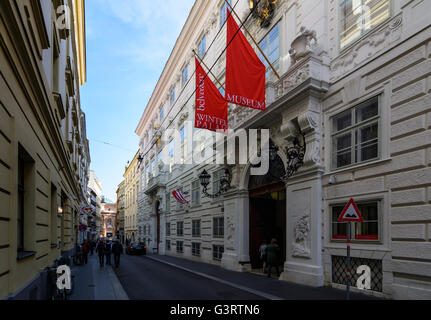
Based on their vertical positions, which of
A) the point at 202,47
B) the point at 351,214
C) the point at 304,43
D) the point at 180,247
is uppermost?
the point at 202,47

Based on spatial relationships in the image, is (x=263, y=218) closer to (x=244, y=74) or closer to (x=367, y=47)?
(x=244, y=74)

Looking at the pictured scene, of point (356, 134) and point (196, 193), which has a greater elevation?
point (356, 134)

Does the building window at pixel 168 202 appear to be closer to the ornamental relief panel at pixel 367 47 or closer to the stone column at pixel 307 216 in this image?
the stone column at pixel 307 216

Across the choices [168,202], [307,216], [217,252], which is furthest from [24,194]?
[168,202]

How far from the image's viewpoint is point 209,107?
15.3 m

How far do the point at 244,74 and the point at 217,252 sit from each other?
11.6 meters

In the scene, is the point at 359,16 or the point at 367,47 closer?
the point at 367,47

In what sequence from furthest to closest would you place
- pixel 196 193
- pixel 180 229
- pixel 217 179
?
pixel 180 229 < pixel 196 193 < pixel 217 179

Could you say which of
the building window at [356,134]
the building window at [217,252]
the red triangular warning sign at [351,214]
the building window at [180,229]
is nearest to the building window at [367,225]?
the building window at [356,134]

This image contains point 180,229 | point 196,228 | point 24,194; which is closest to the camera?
point 24,194

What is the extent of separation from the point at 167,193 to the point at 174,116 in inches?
297

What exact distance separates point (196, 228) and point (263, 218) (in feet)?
25.6

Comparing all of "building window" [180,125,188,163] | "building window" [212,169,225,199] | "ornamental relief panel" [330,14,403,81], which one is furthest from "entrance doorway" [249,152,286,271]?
"building window" [180,125,188,163]

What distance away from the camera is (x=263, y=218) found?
1714 centimetres
